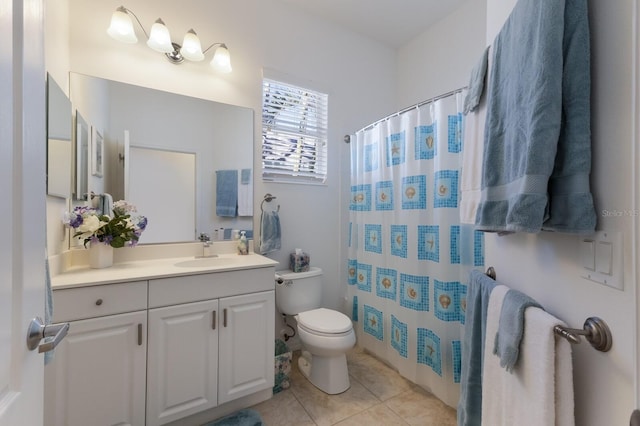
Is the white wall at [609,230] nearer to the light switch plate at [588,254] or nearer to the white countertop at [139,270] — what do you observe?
the light switch plate at [588,254]

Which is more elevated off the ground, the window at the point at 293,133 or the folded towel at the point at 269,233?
the window at the point at 293,133

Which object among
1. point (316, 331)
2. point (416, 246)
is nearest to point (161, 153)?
point (316, 331)

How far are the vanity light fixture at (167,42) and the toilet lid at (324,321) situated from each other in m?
1.87

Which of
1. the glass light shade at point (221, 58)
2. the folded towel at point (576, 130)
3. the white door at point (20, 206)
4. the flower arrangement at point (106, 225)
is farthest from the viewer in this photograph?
the glass light shade at point (221, 58)

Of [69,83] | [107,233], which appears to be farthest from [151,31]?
A: [107,233]

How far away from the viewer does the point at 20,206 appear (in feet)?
1.67

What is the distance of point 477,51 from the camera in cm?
205

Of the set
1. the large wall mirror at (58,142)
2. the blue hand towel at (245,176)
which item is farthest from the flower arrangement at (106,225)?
the blue hand towel at (245,176)

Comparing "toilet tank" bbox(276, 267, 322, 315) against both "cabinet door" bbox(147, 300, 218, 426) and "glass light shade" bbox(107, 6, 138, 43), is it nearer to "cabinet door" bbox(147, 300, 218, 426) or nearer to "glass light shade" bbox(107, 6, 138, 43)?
"cabinet door" bbox(147, 300, 218, 426)

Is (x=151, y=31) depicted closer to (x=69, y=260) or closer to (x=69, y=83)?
(x=69, y=83)

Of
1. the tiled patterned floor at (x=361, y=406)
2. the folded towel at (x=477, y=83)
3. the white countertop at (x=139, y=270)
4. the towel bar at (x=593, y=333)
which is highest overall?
the folded towel at (x=477, y=83)

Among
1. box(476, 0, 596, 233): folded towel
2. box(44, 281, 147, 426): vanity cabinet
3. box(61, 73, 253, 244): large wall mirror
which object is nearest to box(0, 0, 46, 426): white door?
box(44, 281, 147, 426): vanity cabinet

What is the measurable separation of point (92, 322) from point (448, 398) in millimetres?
1957

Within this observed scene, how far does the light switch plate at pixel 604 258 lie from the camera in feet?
1.71
